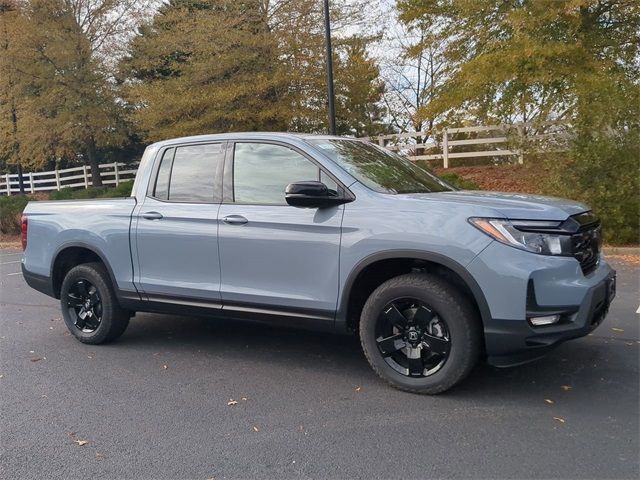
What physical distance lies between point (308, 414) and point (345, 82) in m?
16.0

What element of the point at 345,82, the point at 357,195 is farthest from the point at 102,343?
the point at 345,82

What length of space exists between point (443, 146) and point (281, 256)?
55.5 ft

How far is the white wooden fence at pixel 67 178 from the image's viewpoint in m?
29.8

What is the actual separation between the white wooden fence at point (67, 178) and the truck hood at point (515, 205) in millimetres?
26229

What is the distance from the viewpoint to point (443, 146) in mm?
20328

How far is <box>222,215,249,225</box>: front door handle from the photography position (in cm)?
454

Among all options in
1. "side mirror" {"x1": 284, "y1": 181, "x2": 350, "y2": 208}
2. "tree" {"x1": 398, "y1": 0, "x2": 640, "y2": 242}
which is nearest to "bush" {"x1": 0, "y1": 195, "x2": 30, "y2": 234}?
"tree" {"x1": 398, "y1": 0, "x2": 640, "y2": 242}

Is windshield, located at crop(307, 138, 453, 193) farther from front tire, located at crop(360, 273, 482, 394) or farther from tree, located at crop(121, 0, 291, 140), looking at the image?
tree, located at crop(121, 0, 291, 140)

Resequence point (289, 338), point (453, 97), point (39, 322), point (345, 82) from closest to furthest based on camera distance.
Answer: point (289, 338), point (39, 322), point (453, 97), point (345, 82)

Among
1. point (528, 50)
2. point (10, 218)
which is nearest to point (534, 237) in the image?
point (528, 50)

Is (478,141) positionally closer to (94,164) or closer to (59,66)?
(59,66)

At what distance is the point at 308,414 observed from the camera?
3840 mm

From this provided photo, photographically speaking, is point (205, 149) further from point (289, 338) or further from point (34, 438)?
point (34, 438)

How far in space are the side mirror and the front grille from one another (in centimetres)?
153
